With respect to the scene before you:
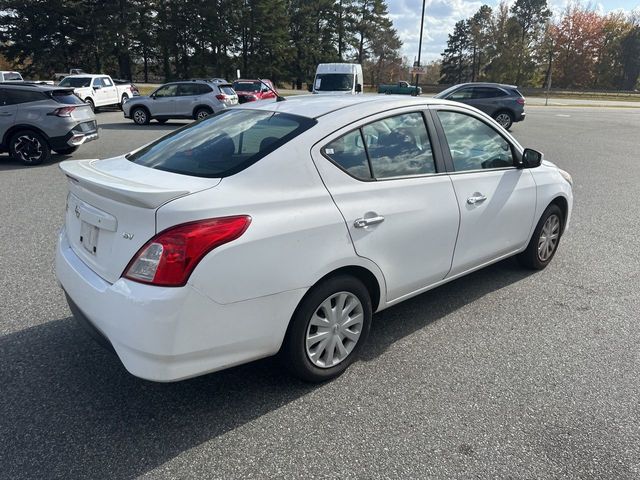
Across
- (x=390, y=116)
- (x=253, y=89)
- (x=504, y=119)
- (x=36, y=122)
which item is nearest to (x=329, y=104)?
(x=390, y=116)

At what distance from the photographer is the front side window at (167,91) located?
18609 mm

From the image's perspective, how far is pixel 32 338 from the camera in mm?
3326

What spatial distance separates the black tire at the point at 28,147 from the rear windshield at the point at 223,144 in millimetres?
8177

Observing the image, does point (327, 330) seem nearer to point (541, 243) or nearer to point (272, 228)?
point (272, 228)

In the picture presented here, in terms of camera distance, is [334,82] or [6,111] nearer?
[6,111]

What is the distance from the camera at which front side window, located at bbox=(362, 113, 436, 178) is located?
3.02 meters

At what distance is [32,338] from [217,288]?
194 cm

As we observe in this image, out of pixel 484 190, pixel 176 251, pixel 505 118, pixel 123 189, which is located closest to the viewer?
pixel 176 251

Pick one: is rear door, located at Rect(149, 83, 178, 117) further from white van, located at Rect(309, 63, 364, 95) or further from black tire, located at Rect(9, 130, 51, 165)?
black tire, located at Rect(9, 130, 51, 165)

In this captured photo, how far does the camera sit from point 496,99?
59.5 ft

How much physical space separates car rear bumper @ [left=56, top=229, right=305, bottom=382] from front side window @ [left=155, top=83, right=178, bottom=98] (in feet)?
58.2

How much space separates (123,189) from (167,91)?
18092 millimetres

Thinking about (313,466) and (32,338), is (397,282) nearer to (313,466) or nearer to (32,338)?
(313,466)

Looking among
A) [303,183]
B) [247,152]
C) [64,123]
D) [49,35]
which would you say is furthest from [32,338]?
[49,35]
